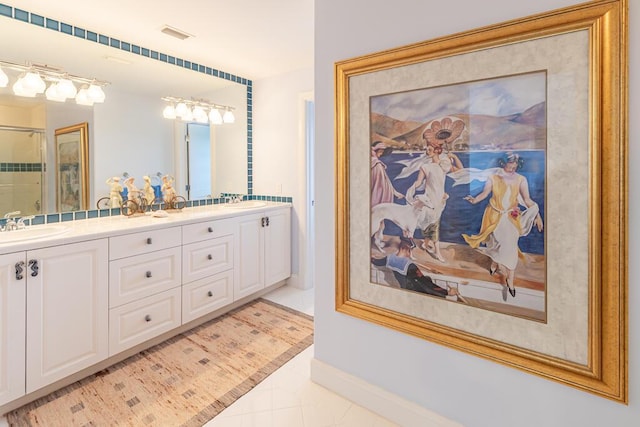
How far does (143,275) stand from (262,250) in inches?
47.1

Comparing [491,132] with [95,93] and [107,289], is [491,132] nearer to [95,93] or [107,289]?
[107,289]

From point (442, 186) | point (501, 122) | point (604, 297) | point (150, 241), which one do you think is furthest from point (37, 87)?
point (604, 297)

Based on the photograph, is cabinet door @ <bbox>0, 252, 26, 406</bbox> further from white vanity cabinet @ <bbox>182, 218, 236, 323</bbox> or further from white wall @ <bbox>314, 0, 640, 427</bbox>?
white wall @ <bbox>314, 0, 640, 427</bbox>

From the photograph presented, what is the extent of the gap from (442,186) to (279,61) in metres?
2.38

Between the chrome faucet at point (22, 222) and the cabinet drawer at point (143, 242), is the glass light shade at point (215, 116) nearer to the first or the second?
the cabinet drawer at point (143, 242)

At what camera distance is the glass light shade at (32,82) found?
214 centimetres

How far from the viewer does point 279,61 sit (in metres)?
3.17

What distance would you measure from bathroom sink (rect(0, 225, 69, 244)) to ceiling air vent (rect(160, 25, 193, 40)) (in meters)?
1.54

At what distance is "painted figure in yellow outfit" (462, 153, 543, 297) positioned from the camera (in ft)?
4.01

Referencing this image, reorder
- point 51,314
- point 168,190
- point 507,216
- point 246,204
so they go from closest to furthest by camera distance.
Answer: point 507,216 < point 51,314 < point 168,190 < point 246,204

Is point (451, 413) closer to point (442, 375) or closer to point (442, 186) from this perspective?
point (442, 375)

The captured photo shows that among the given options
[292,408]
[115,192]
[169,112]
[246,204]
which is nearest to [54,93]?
[115,192]

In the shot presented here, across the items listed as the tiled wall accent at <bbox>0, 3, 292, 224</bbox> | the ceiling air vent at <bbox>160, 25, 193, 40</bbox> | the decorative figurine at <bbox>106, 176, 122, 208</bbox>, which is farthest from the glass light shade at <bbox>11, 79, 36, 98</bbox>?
the ceiling air vent at <bbox>160, 25, 193, 40</bbox>

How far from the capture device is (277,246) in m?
3.46
